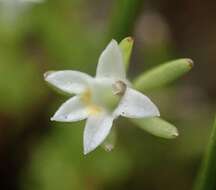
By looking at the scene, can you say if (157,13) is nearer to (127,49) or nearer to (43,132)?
(43,132)

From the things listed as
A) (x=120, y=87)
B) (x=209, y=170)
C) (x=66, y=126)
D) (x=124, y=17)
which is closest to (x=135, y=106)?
(x=120, y=87)

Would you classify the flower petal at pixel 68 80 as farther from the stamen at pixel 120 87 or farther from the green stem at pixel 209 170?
the green stem at pixel 209 170

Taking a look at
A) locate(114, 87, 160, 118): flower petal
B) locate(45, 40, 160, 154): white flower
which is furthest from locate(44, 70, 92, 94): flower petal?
locate(114, 87, 160, 118): flower petal

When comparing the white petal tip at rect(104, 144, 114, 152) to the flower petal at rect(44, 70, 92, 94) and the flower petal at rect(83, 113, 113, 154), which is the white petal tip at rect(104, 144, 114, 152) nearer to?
the flower petal at rect(83, 113, 113, 154)

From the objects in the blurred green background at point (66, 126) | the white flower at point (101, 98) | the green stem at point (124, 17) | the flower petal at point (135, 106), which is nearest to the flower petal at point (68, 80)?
the white flower at point (101, 98)

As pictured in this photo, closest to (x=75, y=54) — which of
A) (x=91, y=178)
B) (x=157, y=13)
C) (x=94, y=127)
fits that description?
(x=91, y=178)
